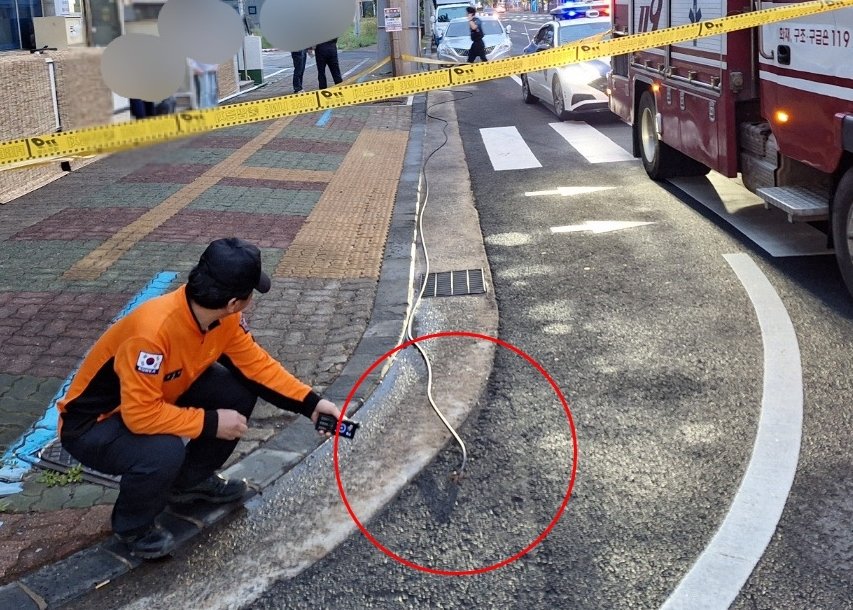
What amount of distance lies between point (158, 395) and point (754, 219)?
658 cm

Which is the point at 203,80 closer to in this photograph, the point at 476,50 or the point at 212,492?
the point at 212,492

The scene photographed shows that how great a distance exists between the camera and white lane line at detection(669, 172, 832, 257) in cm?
763

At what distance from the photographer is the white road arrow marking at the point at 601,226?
8.62 m


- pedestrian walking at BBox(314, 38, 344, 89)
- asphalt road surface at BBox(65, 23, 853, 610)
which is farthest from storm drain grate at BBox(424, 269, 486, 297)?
pedestrian walking at BBox(314, 38, 344, 89)

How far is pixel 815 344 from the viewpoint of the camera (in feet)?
18.3

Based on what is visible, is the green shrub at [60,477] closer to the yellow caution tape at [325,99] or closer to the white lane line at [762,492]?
the yellow caution tape at [325,99]

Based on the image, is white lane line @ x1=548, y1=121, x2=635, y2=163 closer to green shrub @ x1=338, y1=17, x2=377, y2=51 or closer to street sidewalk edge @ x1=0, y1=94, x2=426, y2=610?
green shrub @ x1=338, y1=17, x2=377, y2=51

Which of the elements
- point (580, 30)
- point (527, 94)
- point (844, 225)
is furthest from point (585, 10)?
point (844, 225)

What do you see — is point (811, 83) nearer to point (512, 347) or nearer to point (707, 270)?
point (707, 270)

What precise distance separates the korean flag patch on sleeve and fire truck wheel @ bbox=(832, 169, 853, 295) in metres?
4.65

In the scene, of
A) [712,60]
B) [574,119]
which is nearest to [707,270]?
[712,60]

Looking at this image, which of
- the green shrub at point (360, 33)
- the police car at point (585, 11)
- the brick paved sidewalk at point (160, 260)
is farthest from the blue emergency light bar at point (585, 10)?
the brick paved sidewalk at point (160, 260)

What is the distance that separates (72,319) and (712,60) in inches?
219

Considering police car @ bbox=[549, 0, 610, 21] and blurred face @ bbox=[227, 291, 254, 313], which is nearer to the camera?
blurred face @ bbox=[227, 291, 254, 313]
